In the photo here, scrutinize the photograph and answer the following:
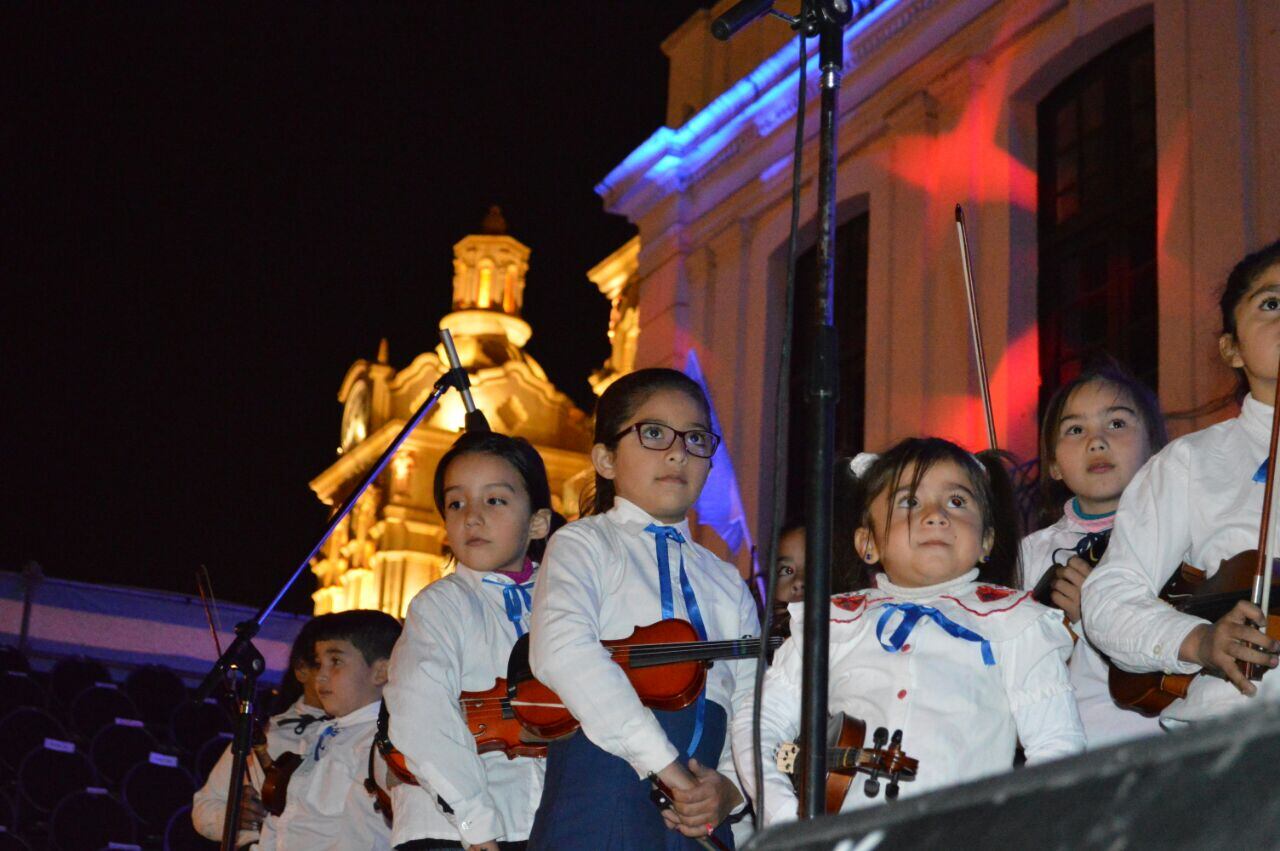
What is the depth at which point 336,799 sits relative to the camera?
497 centimetres

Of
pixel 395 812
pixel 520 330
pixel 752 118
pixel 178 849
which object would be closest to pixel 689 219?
pixel 752 118

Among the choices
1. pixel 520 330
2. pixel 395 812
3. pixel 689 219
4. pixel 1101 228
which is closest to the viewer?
pixel 395 812

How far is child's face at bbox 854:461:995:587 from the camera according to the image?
2.97 meters

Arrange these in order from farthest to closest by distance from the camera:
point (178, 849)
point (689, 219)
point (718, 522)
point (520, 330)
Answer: point (520, 330) → point (689, 219) → point (718, 522) → point (178, 849)

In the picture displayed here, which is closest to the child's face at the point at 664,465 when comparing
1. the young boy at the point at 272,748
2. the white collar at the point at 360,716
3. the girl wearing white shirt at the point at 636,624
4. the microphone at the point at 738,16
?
the girl wearing white shirt at the point at 636,624

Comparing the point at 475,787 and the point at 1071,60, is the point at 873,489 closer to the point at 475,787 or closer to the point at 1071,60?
the point at 475,787

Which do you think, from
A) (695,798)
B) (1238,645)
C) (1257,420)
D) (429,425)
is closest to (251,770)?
(695,798)

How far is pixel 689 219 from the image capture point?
13859mm

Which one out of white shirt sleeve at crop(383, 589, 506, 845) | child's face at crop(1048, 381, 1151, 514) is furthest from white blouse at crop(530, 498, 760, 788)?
child's face at crop(1048, 381, 1151, 514)

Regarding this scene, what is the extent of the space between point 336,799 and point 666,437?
213cm

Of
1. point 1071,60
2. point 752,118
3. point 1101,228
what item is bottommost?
point 1101,228

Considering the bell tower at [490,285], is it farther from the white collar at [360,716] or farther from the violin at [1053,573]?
the violin at [1053,573]

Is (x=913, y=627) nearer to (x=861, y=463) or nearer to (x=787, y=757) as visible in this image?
(x=787, y=757)

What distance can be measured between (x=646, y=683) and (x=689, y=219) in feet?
36.1
